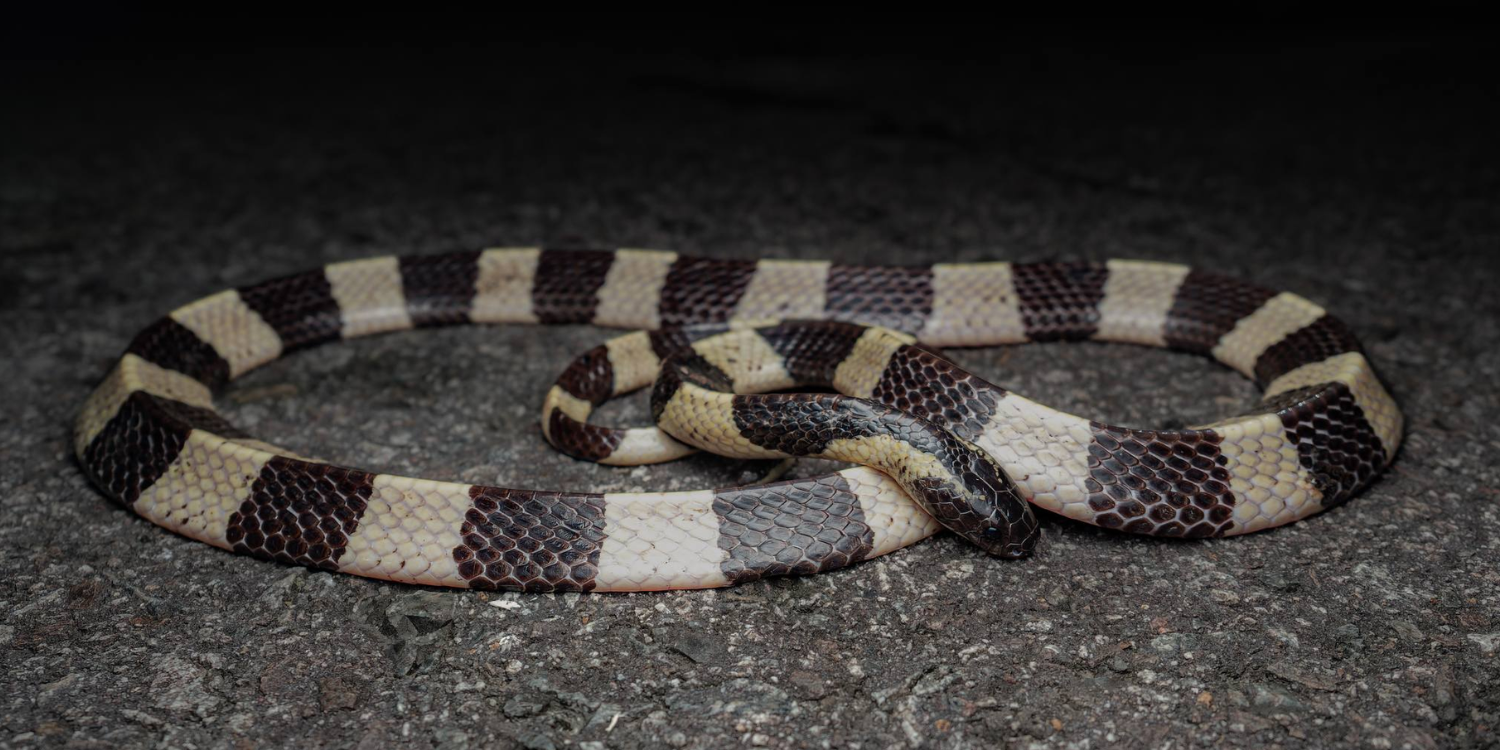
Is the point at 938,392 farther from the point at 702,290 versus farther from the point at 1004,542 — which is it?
the point at 702,290

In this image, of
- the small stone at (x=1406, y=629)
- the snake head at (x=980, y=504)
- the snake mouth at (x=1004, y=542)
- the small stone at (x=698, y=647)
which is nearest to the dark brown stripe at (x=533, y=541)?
the small stone at (x=698, y=647)

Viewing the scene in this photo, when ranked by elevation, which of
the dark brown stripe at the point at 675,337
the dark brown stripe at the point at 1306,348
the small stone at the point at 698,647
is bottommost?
the small stone at the point at 698,647

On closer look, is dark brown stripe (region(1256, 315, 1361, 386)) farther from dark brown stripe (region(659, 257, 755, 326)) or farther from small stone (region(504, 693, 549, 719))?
small stone (region(504, 693, 549, 719))

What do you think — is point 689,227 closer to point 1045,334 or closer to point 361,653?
point 1045,334

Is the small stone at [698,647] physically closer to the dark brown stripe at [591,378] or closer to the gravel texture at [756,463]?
the gravel texture at [756,463]

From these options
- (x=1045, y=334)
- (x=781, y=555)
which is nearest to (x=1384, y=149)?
(x=1045, y=334)

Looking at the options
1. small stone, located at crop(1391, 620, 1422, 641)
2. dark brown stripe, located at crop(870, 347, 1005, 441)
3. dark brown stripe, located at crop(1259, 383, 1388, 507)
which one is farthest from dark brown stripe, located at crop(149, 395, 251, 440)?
small stone, located at crop(1391, 620, 1422, 641)

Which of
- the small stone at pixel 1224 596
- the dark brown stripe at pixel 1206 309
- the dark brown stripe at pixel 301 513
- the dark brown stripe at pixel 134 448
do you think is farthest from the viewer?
the dark brown stripe at pixel 1206 309
